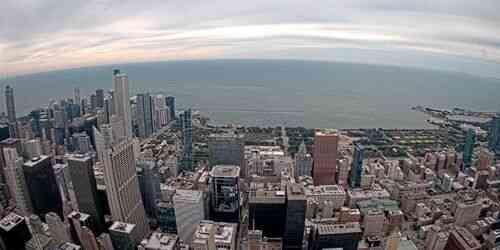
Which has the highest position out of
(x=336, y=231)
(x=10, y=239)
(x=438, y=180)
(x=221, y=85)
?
(x=221, y=85)

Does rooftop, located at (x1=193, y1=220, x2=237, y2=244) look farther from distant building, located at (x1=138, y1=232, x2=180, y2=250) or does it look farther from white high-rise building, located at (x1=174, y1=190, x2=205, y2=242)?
white high-rise building, located at (x1=174, y1=190, x2=205, y2=242)

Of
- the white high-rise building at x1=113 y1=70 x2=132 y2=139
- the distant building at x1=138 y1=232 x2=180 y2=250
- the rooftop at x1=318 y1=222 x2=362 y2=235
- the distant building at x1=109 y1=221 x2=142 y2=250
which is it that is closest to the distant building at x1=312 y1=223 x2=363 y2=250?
the rooftop at x1=318 y1=222 x2=362 y2=235

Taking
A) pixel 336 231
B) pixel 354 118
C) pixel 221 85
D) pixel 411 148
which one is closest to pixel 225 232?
pixel 336 231

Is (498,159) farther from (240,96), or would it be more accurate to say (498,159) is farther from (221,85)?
(221,85)

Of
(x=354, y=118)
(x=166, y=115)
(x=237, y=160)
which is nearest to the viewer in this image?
(x=237, y=160)

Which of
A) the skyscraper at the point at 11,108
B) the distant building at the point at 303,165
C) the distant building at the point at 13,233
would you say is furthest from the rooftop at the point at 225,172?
the skyscraper at the point at 11,108

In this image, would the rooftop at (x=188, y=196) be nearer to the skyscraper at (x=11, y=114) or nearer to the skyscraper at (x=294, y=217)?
the skyscraper at (x=294, y=217)

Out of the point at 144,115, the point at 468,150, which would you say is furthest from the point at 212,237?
the point at 144,115
